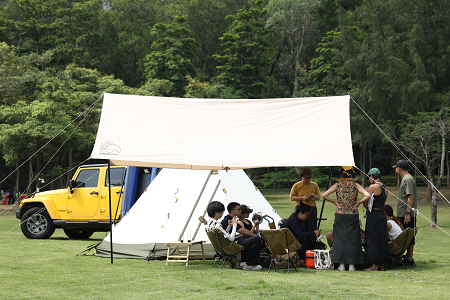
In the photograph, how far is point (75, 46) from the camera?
36.6 meters

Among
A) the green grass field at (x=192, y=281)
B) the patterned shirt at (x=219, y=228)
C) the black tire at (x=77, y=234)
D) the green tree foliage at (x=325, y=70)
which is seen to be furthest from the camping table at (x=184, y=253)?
the green tree foliage at (x=325, y=70)

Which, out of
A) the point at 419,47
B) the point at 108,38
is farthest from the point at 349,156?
the point at 108,38

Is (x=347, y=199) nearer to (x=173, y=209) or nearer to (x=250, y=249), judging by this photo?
(x=250, y=249)

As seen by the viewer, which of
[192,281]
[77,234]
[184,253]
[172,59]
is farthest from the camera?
[172,59]

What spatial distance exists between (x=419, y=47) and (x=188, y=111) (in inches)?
998

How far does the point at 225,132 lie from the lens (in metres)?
7.63

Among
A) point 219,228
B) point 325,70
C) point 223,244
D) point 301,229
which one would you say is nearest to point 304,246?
point 301,229

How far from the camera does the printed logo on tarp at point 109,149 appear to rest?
7.51m

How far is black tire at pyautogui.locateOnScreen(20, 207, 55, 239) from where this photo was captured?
12.7 meters

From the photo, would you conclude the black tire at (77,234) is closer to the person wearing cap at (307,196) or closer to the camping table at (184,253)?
the camping table at (184,253)

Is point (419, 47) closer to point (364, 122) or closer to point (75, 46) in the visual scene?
point (364, 122)

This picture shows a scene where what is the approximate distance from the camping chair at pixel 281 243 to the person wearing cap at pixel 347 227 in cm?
63

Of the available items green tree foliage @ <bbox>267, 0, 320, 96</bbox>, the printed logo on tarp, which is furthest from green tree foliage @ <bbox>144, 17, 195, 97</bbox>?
the printed logo on tarp

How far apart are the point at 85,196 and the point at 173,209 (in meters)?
4.42
